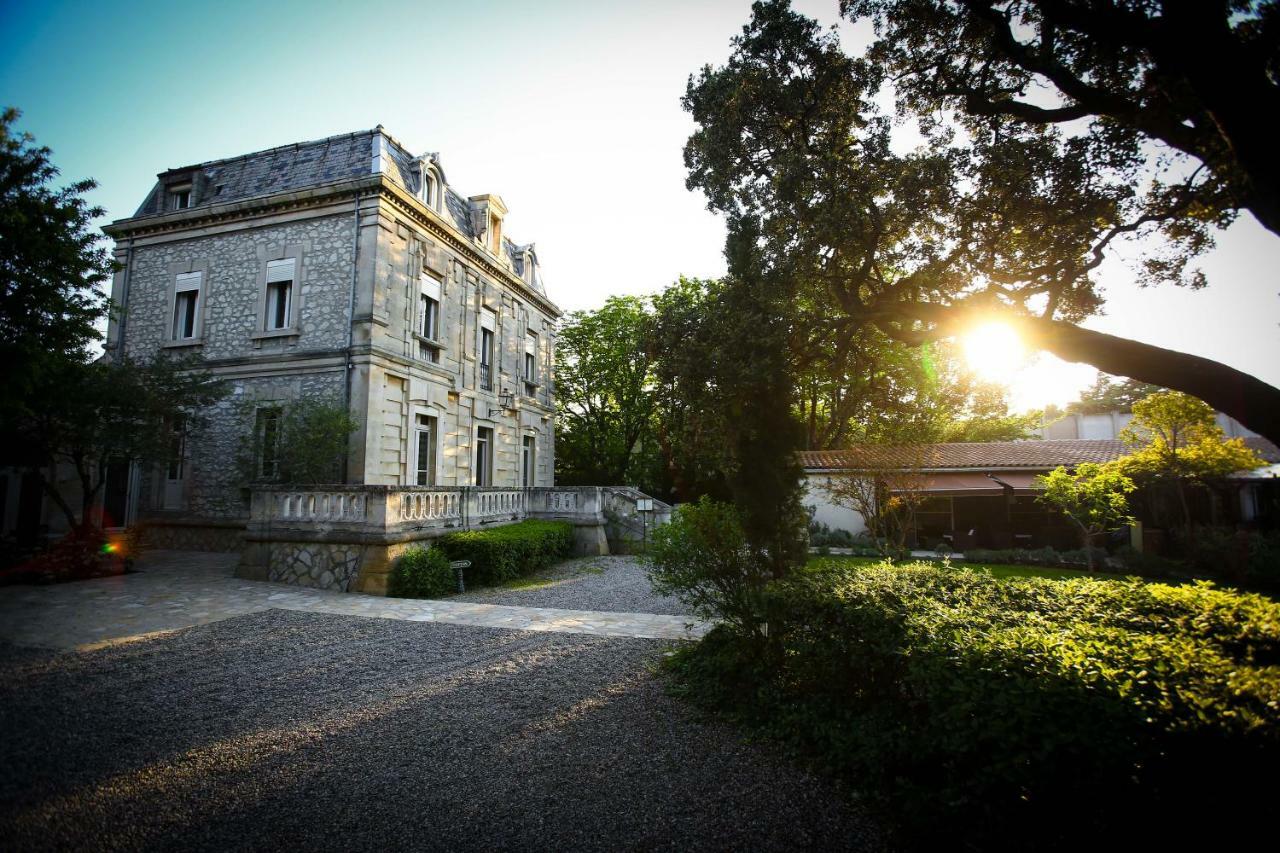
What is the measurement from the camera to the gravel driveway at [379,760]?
3008 millimetres

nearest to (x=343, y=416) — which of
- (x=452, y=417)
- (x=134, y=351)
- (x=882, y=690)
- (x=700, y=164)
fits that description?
(x=452, y=417)

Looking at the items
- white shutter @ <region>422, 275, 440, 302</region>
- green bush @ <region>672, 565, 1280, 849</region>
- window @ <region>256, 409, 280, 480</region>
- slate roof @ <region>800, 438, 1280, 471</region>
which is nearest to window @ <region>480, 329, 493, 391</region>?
white shutter @ <region>422, 275, 440, 302</region>

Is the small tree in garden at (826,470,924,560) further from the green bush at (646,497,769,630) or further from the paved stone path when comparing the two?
the green bush at (646,497,769,630)

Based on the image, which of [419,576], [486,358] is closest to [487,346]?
[486,358]

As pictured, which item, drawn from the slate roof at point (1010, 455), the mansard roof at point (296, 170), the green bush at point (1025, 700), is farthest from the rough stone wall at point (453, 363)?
the green bush at point (1025, 700)

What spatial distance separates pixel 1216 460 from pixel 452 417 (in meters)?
21.3

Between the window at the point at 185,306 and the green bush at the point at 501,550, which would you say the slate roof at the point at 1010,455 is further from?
the window at the point at 185,306

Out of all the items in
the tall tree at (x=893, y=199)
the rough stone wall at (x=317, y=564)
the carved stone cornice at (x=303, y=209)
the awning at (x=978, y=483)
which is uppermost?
the carved stone cornice at (x=303, y=209)

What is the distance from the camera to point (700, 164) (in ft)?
26.0

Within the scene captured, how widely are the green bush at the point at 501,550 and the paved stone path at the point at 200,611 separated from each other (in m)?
1.64

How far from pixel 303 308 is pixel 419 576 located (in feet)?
27.5

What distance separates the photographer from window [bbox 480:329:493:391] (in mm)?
18375

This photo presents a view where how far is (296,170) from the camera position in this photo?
593 inches

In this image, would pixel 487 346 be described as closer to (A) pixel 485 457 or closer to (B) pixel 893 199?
(A) pixel 485 457
